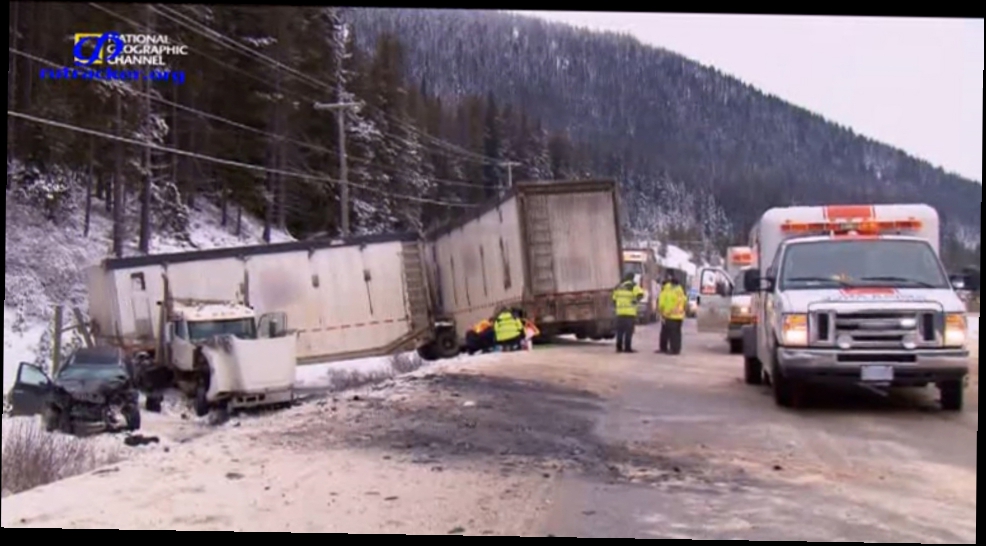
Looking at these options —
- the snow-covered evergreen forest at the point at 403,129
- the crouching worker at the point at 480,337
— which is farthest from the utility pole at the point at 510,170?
the crouching worker at the point at 480,337

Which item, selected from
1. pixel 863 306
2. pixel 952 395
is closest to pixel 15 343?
pixel 863 306

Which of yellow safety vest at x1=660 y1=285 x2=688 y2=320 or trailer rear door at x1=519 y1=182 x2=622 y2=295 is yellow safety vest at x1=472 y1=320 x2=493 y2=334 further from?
yellow safety vest at x1=660 y1=285 x2=688 y2=320

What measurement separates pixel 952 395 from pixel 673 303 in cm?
608

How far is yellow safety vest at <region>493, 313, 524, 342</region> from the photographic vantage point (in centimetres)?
1052

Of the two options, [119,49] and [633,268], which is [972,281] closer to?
[633,268]

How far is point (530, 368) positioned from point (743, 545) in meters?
4.18

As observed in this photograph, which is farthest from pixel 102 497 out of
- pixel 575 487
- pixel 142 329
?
pixel 575 487

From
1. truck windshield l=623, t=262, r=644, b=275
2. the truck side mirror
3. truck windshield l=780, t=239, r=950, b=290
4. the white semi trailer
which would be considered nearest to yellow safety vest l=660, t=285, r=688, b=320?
truck windshield l=623, t=262, r=644, b=275

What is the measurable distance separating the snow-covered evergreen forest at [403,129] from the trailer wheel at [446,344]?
122 cm

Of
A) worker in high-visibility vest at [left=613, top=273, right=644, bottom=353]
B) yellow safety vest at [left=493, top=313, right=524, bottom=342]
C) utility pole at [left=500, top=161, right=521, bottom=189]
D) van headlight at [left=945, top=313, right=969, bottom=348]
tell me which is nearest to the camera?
utility pole at [left=500, top=161, right=521, bottom=189]

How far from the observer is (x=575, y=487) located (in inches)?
277

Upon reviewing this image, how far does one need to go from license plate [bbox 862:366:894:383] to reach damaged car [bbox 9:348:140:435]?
572cm

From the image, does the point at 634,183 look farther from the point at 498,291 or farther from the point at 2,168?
the point at 2,168

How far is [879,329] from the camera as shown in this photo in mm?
9469
